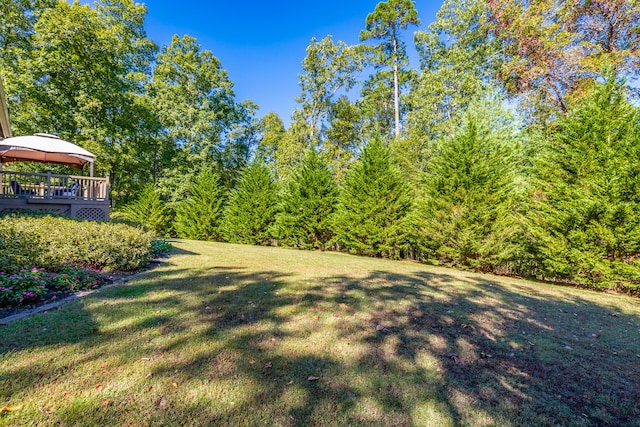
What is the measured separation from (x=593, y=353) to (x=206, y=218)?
1631 centimetres

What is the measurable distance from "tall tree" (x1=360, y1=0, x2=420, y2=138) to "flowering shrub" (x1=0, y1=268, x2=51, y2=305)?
1935cm

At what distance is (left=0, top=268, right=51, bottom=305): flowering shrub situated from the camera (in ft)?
11.8

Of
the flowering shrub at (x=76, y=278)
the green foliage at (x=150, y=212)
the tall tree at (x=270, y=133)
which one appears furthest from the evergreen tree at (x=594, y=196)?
the tall tree at (x=270, y=133)

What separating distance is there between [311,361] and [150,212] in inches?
723

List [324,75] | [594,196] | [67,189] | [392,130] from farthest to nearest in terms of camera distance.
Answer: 1. [392,130]
2. [324,75]
3. [67,189]
4. [594,196]

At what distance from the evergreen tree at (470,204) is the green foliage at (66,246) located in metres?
8.55

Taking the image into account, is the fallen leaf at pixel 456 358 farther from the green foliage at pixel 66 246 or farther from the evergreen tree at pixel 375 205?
the evergreen tree at pixel 375 205

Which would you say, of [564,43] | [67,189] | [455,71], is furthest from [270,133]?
[564,43]

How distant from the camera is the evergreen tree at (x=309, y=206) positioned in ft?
42.1

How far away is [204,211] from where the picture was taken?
16.2 metres

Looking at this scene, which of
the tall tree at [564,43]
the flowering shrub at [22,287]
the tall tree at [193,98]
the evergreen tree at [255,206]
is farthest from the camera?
the tall tree at [193,98]

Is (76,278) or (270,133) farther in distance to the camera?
(270,133)

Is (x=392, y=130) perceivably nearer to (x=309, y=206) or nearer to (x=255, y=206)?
(x=309, y=206)

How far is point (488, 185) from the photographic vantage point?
341 inches
